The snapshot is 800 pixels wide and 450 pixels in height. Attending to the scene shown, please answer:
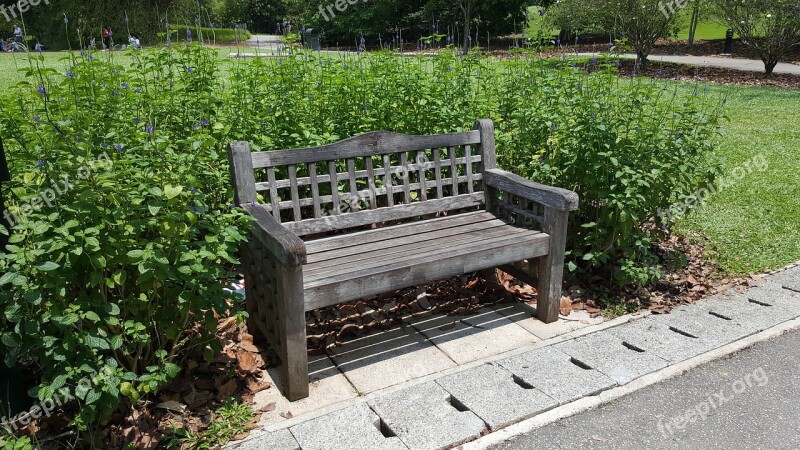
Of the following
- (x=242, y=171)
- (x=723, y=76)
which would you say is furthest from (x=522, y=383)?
(x=723, y=76)

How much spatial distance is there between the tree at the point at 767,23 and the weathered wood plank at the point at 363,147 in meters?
15.7

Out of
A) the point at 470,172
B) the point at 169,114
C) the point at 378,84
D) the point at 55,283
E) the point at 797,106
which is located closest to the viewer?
the point at 55,283

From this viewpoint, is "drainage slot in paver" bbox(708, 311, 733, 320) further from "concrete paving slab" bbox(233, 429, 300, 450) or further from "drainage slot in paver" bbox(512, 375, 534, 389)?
"concrete paving slab" bbox(233, 429, 300, 450)

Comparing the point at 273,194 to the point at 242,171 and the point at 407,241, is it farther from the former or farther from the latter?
the point at 407,241

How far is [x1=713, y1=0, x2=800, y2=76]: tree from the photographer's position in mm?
16078

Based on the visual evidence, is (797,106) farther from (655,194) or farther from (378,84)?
(378,84)

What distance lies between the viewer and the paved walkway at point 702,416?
2852 millimetres

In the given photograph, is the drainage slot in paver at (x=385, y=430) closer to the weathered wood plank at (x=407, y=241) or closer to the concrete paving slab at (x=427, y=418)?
the concrete paving slab at (x=427, y=418)

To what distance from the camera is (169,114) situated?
380 cm

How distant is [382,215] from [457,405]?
125 cm

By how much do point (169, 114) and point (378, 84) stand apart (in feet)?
4.69

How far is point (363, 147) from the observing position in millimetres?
3715

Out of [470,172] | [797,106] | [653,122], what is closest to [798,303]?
[653,122]

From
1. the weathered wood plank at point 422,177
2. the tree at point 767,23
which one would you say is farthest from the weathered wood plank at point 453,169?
the tree at point 767,23
